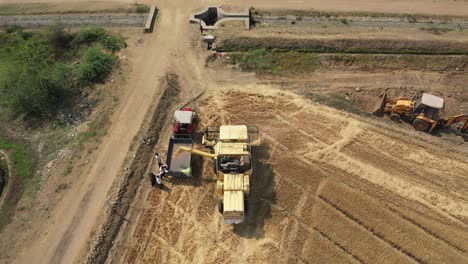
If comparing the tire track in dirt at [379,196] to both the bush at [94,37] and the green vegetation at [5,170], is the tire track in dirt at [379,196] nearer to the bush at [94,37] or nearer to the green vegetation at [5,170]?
the bush at [94,37]

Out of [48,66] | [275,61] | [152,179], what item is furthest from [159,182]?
[48,66]

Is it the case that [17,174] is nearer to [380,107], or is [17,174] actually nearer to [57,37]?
[57,37]

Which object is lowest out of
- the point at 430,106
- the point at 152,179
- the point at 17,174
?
the point at 17,174

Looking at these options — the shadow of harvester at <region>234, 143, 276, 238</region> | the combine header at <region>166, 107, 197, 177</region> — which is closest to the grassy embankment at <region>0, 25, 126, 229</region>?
→ the combine header at <region>166, 107, 197, 177</region>

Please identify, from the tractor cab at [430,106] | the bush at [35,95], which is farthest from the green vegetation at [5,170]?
the tractor cab at [430,106]

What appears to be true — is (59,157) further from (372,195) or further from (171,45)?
(372,195)

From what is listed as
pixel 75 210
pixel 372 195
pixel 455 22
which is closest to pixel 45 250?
pixel 75 210

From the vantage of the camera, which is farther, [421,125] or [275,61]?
[275,61]

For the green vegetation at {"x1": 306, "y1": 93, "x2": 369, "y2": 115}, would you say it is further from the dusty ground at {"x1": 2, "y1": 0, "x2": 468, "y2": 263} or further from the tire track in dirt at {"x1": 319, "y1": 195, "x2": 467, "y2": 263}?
the tire track in dirt at {"x1": 319, "y1": 195, "x2": 467, "y2": 263}
